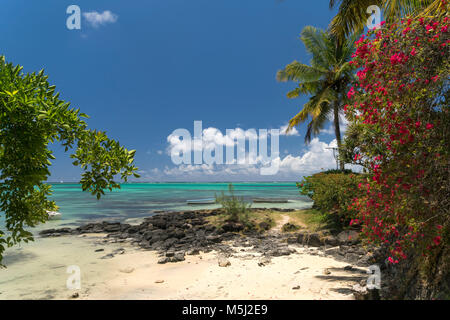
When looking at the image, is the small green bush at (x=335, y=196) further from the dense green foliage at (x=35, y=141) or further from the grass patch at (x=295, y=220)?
the dense green foliage at (x=35, y=141)

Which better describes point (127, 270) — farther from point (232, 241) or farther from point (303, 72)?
point (303, 72)

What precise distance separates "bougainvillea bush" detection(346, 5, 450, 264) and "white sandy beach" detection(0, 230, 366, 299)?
2.18 meters

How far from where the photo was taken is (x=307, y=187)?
13.7 m

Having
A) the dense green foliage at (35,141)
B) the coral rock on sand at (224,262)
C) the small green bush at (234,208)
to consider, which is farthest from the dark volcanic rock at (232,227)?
the dense green foliage at (35,141)

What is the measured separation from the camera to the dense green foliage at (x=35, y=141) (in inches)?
89.9

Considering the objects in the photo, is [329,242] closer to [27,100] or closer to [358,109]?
[358,109]

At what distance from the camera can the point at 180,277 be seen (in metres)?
6.89

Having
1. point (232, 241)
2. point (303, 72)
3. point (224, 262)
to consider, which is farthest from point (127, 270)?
point (303, 72)

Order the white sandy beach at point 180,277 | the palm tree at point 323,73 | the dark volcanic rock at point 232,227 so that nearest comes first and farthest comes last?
the white sandy beach at point 180,277
the dark volcanic rock at point 232,227
the palm tree at point 323,73

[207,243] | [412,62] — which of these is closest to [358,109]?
[412,62]

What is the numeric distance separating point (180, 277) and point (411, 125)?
21.6ft

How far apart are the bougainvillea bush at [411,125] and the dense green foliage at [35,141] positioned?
154 inches

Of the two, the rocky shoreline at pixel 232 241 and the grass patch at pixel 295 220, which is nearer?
the rocky shoreline at pixel 232 241

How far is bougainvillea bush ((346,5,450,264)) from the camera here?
3.33m
